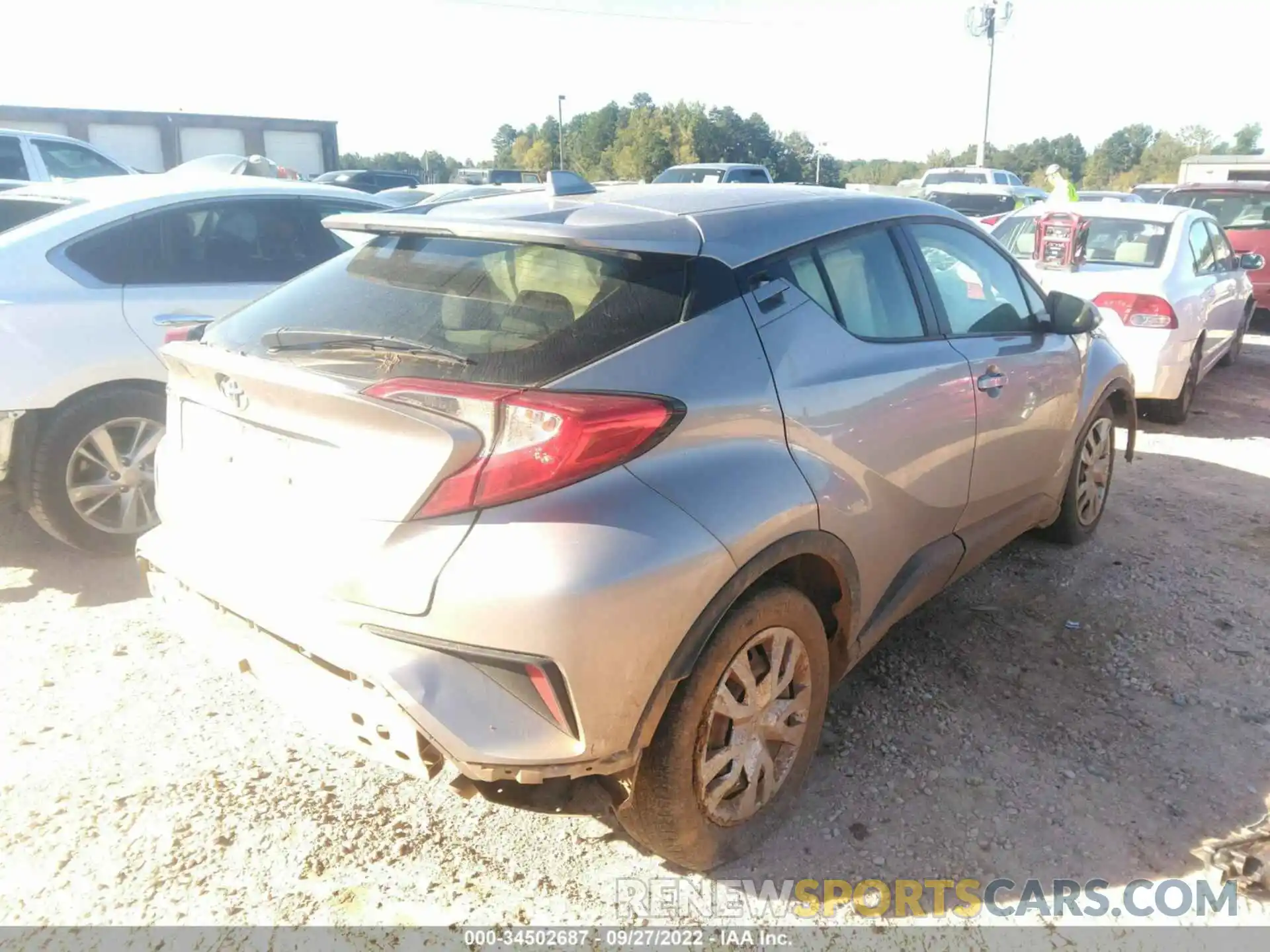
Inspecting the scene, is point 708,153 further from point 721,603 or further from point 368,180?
point 721,603

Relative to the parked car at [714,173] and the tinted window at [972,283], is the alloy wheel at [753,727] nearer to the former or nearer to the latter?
the tinted window at [972,283]

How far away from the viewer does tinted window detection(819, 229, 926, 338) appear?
111 inches

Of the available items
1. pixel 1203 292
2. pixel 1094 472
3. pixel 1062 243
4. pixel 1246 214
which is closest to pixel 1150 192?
pixel 1246 214

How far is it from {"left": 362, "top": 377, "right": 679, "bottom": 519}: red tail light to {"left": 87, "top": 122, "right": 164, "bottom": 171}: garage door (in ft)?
110

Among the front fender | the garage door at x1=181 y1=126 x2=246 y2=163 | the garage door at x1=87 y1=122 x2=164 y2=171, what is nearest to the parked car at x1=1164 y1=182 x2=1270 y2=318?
the front fender

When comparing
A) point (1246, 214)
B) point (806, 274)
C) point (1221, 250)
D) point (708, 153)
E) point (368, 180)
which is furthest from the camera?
point (708, 153)

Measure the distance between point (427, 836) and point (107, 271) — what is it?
313cm

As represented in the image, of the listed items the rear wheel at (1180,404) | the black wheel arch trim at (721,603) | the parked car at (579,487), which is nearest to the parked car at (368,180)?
the rear wheel at (1180,404)

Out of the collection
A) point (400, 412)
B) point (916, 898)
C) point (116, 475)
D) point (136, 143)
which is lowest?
point (916, 898)

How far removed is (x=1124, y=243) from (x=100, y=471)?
704cm

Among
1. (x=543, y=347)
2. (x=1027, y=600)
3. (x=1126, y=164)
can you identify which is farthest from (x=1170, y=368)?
(x=1126, y=164)

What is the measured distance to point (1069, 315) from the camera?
3861mm

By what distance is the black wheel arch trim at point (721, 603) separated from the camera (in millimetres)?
2105

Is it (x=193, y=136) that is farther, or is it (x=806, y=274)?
(x=193, y=136)
